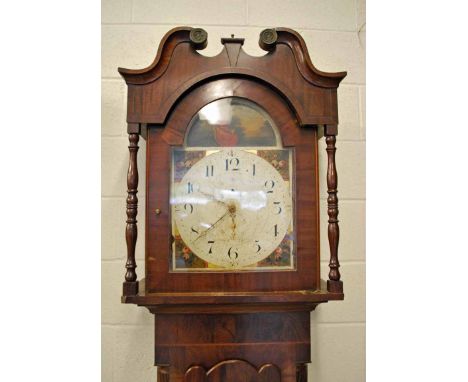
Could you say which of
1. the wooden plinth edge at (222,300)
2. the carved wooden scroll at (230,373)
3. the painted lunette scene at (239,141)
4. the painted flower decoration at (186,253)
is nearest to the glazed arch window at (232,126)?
the painted lunette scene at (239,141)

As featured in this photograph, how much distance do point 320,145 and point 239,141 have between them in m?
0.35

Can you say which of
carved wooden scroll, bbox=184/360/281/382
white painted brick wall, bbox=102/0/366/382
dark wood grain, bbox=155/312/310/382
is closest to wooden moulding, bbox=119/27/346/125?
white painted brick wall, bbox=102/0/366/382

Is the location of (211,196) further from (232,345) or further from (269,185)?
(232,345)

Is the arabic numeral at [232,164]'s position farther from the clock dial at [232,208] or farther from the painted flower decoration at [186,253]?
the painted flower decoration at [186,253]

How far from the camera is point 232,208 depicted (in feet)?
Result: 2.60

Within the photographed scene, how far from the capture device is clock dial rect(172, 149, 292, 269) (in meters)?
0.78

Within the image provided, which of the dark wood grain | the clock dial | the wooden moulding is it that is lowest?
the dark wood grain

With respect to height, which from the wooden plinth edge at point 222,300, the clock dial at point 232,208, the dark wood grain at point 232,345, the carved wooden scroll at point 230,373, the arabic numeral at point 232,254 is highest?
the clock dial at point 232,208

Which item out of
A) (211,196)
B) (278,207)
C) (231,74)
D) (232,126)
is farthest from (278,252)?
(231,74)

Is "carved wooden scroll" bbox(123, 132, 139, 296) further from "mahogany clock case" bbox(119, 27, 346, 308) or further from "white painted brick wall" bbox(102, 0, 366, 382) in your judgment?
"white painted brick wall" bbox(102, 0, 366, 382)

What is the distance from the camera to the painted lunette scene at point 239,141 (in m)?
0.79

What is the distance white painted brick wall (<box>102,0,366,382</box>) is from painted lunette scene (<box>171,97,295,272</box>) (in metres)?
0.26

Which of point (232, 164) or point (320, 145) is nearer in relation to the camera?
point (232, 164)

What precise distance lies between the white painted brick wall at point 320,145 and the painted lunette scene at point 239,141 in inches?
10.2
